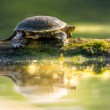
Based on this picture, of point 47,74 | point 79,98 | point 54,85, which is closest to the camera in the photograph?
point 79,98

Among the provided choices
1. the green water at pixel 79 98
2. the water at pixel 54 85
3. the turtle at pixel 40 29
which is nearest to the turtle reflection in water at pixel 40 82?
the water at pixel 54 85

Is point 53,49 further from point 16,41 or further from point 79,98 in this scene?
point 79,98

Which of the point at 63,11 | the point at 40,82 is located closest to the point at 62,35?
the point at 40,82

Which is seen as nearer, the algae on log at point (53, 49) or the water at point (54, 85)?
the water at point (54, 85)

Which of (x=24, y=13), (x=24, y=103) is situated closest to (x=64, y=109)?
(x=24, y=103)

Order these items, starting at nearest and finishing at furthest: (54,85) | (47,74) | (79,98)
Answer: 1. (79,98)
2. (54,85)
3. (47,74)

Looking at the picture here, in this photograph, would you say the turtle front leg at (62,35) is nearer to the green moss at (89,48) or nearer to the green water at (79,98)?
the green moss at (89,48)

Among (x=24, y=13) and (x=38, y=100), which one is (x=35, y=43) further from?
(x=24, y=13)

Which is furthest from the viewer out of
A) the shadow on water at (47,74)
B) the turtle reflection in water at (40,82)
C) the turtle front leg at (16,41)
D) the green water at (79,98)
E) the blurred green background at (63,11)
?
the blurred green background at (63,11)

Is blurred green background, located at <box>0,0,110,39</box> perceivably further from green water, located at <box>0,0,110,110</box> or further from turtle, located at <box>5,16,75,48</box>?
green water, located at <box>0,0,110,110</box>
